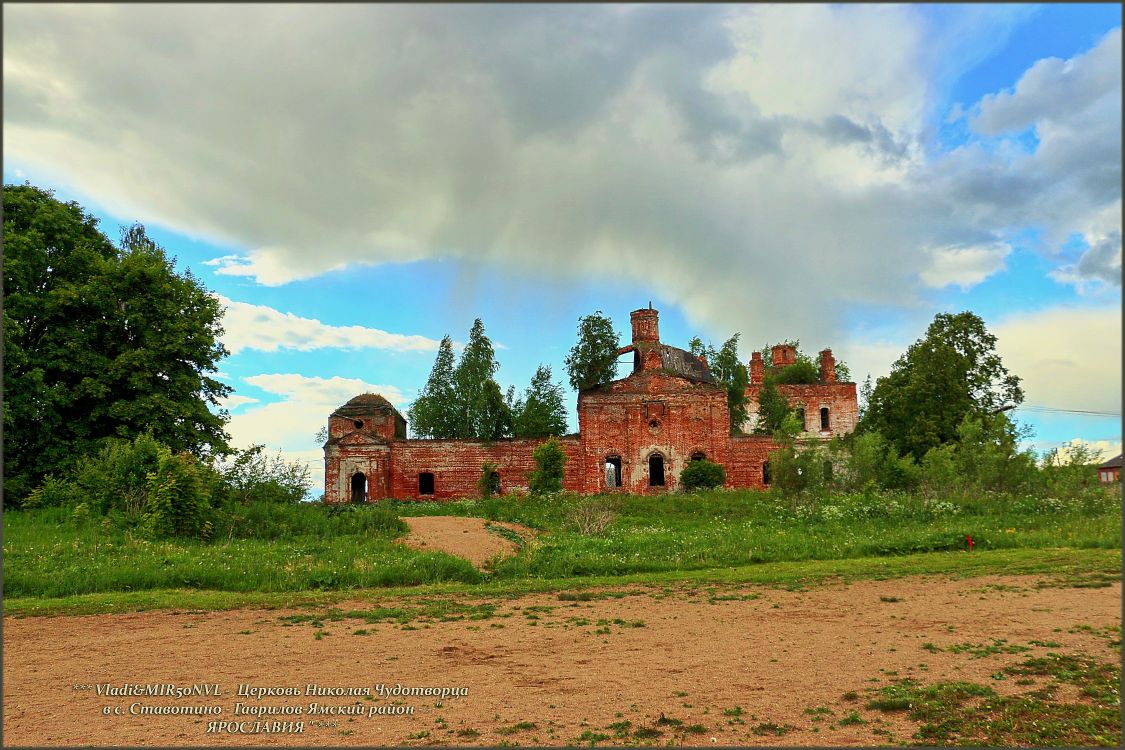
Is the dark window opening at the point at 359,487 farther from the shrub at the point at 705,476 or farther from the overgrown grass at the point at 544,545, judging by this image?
the shrub at the point at 705,476

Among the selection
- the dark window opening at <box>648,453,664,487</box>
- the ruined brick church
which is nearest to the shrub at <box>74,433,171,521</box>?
the ruined brick church

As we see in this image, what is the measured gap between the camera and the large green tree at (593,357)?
132 feet

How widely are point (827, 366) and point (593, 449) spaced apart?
2454cm

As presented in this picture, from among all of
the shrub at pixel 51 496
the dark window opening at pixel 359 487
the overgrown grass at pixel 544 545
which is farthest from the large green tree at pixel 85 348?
the dark window opening at pixel 359 487

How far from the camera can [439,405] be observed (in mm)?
44312

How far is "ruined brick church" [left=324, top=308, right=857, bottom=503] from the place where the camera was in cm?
3553

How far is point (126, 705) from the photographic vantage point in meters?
7.77

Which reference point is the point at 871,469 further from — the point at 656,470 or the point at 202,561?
the point at 202,561

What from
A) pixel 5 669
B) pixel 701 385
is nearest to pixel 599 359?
pixel 701 385

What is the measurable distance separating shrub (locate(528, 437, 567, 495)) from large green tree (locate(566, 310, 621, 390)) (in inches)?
290

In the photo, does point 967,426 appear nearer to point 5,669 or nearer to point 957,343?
point 957,343

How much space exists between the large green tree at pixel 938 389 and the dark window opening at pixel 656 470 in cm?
1141

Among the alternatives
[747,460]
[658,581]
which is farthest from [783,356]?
[658,581]

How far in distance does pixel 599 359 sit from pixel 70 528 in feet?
87.5
